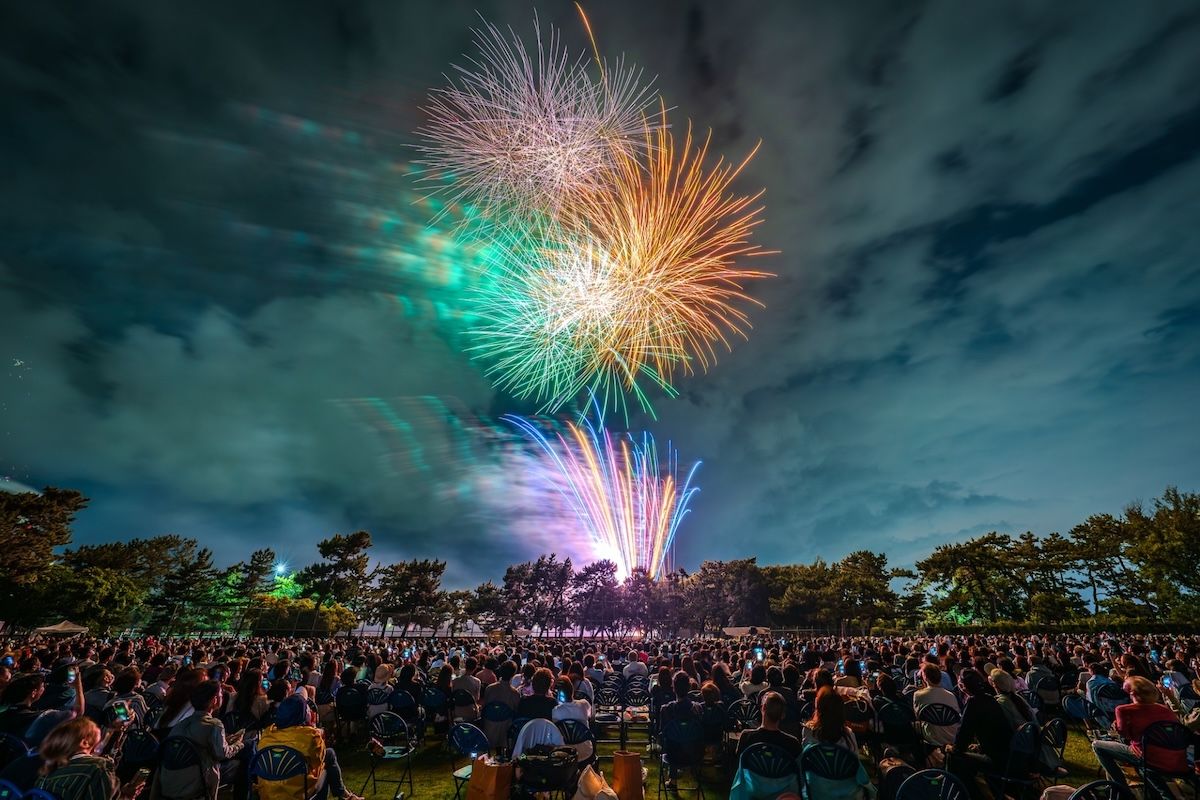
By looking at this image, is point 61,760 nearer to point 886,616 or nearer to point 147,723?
point 147,723

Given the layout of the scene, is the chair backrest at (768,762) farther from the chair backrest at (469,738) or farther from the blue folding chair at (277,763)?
the blue folding chair at (277,763)

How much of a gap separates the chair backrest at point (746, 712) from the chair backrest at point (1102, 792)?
543 centimetres

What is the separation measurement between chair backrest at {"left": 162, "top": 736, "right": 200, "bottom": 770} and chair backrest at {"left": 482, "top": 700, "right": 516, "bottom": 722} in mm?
4523

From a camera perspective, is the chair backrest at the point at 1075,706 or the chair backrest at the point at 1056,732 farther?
the chair backrest at the point at 1075,706

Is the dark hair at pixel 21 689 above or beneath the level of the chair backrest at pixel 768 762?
above

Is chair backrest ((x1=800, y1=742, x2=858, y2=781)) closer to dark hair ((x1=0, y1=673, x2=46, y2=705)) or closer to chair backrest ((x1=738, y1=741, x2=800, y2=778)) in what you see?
chair backrest ((x1=738, y1=741, x2=800, y2=778))

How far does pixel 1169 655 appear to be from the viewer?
66.5ft

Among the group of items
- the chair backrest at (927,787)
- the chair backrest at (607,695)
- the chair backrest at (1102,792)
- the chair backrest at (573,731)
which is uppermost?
the chair backrest at (1102,792)

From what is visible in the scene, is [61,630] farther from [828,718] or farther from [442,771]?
[828,718]

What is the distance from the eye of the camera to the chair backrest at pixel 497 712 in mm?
8855

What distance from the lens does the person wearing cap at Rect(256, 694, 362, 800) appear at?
5469 mm

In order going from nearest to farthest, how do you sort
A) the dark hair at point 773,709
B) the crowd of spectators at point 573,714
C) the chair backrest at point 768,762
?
the chair backrest at point 768,762 → the crowd of spectators at point 573,714 → the dark hair at point 773,709

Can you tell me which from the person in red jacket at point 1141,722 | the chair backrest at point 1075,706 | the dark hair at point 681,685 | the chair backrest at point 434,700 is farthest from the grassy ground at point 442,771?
the person in red jacket at point 1141,722

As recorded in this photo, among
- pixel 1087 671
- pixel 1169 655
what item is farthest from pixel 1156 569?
pixel 1087 671
